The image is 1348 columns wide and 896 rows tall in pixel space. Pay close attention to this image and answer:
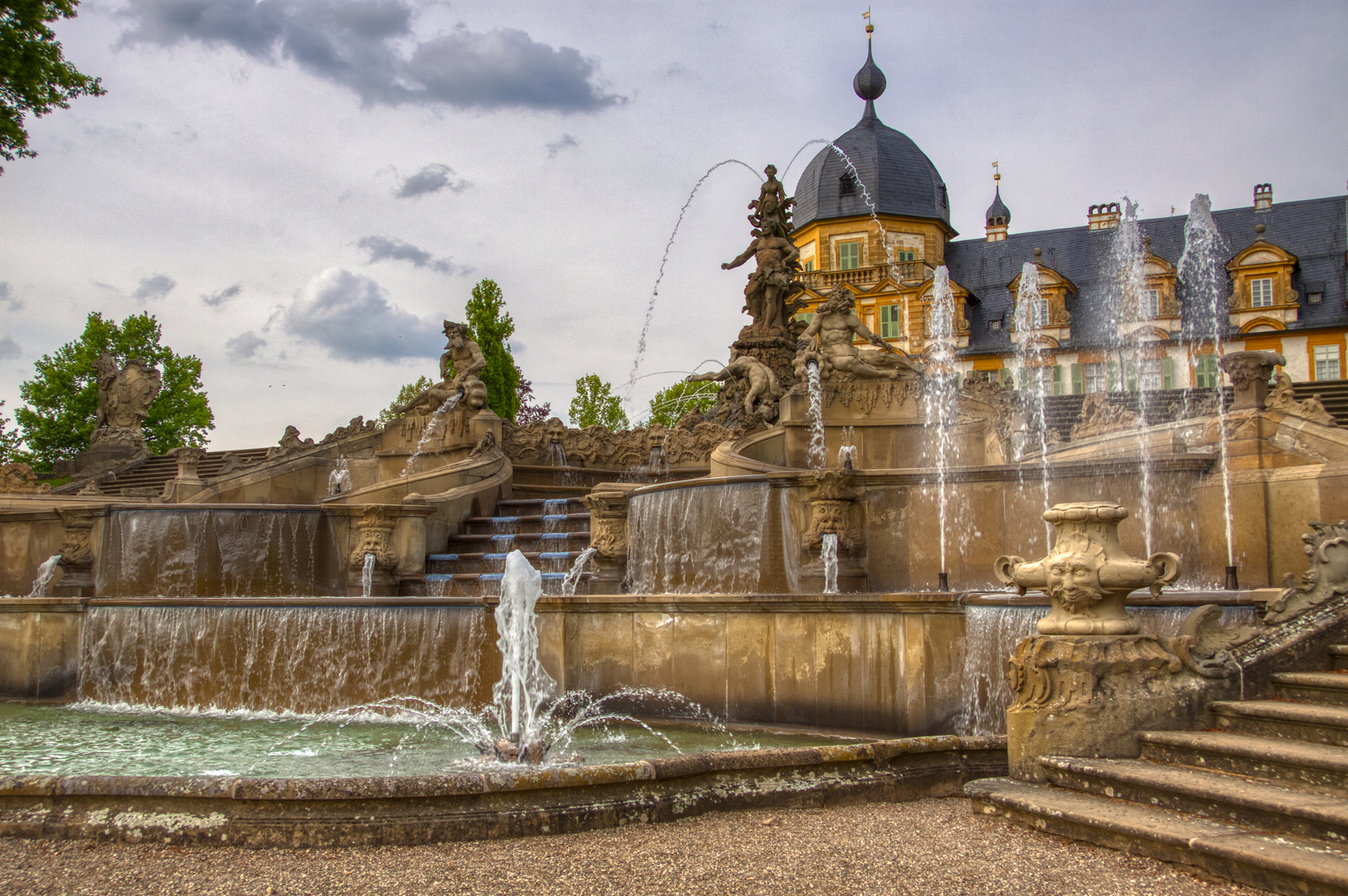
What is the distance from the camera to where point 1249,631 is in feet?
20.4

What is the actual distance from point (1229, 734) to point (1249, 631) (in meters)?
0.85

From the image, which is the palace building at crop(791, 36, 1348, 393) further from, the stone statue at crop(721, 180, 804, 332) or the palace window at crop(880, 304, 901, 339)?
the stone statue at crop(721, 180, 804, 332)

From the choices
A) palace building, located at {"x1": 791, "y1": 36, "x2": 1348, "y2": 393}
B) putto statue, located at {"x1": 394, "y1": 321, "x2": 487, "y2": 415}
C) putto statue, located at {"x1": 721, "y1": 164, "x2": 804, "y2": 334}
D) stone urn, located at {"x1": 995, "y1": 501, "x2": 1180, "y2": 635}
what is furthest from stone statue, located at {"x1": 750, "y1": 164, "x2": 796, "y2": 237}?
palace building, located at {"x1": 791, "y1": 36, "x2": 1348, "y2": 393}

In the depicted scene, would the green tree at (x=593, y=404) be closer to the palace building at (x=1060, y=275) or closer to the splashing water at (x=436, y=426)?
the palace building at (x=1060, y=275)

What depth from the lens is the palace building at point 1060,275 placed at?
52688 mm

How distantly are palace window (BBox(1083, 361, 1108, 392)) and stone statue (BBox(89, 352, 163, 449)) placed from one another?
44.9 m

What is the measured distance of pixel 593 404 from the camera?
197 ft

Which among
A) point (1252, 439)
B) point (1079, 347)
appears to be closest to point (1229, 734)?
point (1252, 439)

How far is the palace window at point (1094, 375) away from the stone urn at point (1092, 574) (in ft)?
180

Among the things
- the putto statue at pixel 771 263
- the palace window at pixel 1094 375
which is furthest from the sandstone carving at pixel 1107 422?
the palace window at pixel 1094 375

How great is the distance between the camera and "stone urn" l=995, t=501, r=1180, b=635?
19.2 ft

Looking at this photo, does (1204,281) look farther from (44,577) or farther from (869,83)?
(44,577)

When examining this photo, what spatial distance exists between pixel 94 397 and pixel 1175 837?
4948 centimetres

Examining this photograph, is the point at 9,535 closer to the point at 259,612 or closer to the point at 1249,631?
the point at 259,612
